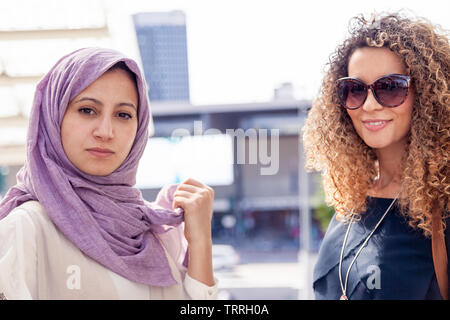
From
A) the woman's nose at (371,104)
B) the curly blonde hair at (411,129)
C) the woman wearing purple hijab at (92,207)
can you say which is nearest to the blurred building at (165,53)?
the curly blonde hair at (411,129)

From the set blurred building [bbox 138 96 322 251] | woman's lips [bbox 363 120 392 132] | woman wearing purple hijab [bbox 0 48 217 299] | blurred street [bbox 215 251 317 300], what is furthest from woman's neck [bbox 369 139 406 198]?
blurred building [bbox 138 96 322 251]

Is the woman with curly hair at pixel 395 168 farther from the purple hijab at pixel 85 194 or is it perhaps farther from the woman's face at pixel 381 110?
the purple hijab at pixel 85 194

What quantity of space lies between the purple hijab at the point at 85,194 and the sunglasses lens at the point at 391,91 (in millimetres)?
877

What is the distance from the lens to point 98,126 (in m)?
1.41

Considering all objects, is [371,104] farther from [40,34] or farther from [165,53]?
[165,53]

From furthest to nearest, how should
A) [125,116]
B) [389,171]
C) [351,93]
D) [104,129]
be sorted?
[389,171]
[351,93]
[125,116]
[104,129]

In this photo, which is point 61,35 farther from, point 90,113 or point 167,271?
point 167,271

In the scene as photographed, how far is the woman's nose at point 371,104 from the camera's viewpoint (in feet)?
5.44

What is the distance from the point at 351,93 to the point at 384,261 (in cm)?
66

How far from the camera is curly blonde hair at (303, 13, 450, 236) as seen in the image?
64.3 inches

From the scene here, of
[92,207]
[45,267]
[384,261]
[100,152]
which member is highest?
[100,152]

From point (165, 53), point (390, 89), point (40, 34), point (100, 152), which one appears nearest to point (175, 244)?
point (100, 152)

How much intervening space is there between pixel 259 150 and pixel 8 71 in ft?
11.0
